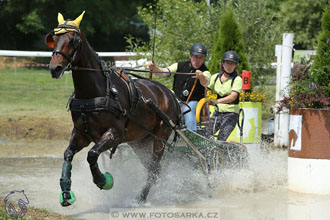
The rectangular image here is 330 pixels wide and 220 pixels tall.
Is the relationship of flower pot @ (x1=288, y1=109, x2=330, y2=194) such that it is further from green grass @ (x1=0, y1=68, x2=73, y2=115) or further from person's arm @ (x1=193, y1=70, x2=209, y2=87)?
green grass @ (x1=0, y1=68, x2=73, y2=115)

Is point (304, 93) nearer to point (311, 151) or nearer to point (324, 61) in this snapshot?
point (324, 61)

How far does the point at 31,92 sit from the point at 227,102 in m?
11.9

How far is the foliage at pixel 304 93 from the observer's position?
26.3ft

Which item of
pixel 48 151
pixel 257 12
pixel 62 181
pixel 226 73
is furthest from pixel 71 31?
pixel 257 12

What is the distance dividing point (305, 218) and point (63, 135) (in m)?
7.58

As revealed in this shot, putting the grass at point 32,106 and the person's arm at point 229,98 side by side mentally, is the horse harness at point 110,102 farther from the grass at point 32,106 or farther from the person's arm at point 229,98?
the grass at point 32,106

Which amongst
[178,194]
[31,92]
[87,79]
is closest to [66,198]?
[87,79]

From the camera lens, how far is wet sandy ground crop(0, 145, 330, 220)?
6.72 metres

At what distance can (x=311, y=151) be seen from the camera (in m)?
8.05

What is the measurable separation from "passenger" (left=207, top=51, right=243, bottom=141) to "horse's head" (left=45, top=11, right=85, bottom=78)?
2857 millimetres

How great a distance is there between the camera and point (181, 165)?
798 cm

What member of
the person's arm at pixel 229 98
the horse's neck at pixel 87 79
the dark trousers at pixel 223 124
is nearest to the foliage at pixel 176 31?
the dark trousers at pixel 223 124

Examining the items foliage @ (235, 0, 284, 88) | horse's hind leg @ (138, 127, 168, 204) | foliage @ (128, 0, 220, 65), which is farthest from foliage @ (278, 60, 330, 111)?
foliage @ (235, 0, 284, 88)

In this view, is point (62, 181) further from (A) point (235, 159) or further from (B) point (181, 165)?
(A) point (235, 159)
